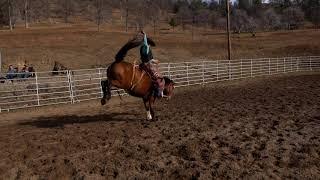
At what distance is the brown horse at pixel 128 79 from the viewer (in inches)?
411

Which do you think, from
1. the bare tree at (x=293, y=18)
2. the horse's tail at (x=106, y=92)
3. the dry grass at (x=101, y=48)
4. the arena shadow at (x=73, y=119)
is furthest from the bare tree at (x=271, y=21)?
the horse's tail at (x=106, y=92)

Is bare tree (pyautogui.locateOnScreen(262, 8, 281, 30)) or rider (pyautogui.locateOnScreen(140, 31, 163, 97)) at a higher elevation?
bare tree (pyautogui.locateOnScreen(262, 8, 281, 30))

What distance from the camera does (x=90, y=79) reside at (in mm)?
18781

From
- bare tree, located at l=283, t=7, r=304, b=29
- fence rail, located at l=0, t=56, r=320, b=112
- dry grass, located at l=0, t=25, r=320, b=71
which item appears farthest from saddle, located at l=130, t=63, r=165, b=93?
bare tree, located at l=283, t=7, r=304, b=29

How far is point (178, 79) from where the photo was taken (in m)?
25.0

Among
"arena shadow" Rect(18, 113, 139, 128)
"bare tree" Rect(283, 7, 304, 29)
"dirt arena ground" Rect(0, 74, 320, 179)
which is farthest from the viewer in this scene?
"bare tree" Rect(283, 7, 304, 29)

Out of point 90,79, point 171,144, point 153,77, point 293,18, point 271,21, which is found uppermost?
point 293,18

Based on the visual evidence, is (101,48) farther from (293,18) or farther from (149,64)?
(293,18)

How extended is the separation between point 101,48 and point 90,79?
2907 cm

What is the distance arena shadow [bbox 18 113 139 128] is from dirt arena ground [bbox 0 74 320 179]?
0.03 metres

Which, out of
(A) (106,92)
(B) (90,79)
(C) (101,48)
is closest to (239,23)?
(C) (101,48)

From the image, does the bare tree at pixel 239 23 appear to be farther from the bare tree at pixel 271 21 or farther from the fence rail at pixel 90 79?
the fence rail at pixel 90 79

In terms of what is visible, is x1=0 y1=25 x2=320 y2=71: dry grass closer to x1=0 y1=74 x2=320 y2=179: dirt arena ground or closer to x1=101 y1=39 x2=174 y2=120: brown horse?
x1=0 y1=74 x2=320 y2=179: dirt arena ground

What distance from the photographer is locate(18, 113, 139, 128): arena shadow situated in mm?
12009
